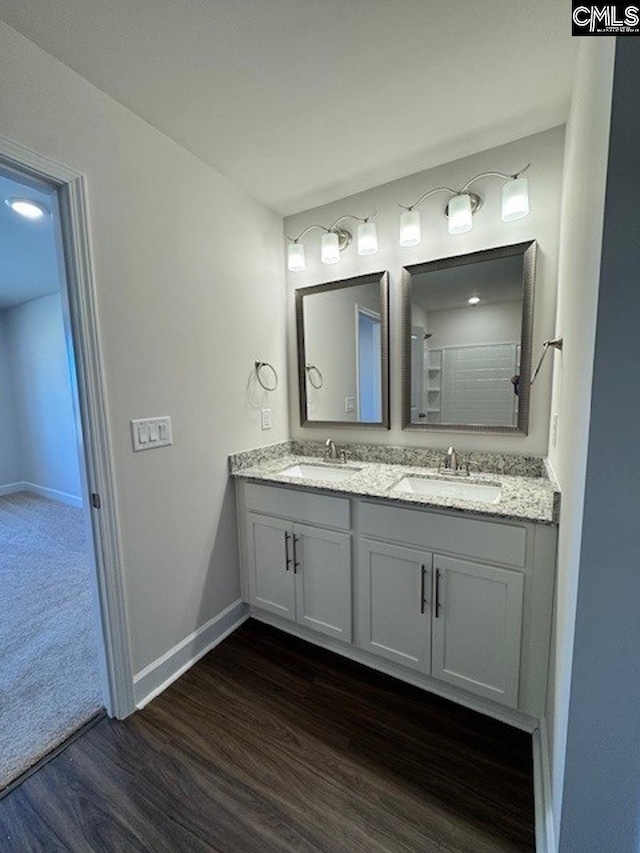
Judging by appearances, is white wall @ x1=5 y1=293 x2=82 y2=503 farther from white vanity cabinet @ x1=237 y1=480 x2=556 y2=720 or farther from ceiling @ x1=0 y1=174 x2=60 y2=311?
white vanity cabinet @ x1=237 y1=480 x2=556 y2=720

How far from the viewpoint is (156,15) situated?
3.35 feet

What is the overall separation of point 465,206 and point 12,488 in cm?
568

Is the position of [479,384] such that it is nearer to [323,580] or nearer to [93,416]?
[323,580]

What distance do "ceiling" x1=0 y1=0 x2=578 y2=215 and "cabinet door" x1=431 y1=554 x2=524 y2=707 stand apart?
1797mm

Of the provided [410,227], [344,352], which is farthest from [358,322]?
[410,227]

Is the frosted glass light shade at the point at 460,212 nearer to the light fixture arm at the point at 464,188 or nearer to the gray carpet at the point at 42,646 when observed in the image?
the light fixture arm at the point at 464,188

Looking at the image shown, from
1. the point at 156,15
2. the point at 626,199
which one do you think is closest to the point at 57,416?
the point at 156,15

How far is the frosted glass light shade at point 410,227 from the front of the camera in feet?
5.79

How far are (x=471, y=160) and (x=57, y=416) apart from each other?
14.9ft

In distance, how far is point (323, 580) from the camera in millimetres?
1733

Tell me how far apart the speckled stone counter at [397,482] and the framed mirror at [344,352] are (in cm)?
25

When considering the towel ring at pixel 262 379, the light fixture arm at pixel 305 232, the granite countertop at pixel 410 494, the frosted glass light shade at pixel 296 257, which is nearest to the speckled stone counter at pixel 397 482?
the granite countertop at pixel 410 494

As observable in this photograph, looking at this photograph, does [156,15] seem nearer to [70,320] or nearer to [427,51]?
[427,51]

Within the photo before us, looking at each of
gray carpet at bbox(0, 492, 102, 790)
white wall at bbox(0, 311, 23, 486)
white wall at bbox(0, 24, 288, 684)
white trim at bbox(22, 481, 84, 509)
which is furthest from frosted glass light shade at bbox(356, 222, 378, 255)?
white wall at bbox(0, 311, 23, 486)
